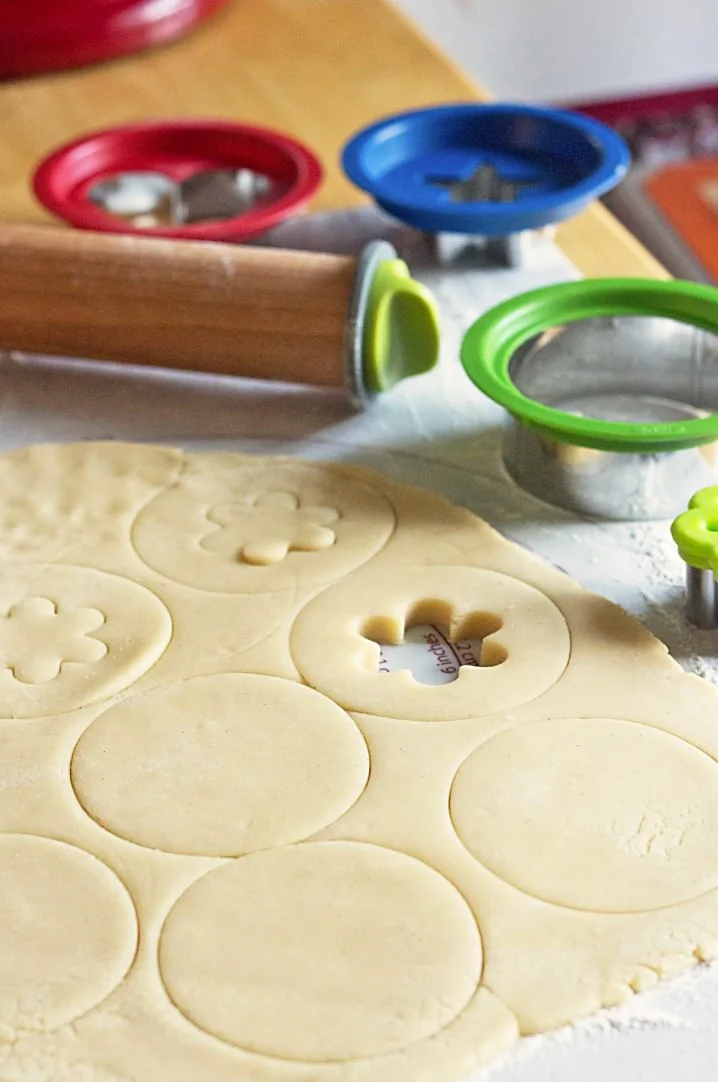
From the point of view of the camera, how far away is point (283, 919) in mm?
632

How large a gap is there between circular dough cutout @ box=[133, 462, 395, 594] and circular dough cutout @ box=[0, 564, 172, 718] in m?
0.04

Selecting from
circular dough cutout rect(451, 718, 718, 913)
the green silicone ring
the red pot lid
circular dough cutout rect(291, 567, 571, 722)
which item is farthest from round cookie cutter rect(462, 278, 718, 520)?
the red pot lid

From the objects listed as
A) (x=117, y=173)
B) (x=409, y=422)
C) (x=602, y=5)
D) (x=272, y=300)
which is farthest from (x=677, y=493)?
(x=602, y=5)

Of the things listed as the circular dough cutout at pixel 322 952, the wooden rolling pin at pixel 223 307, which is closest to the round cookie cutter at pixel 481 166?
the wooden rolling pin at pixel 223 307

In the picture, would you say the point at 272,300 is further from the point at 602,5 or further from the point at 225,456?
the point at 602,5

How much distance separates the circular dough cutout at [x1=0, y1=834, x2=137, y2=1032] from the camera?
1.97 ft

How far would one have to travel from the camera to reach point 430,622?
84 centimetres

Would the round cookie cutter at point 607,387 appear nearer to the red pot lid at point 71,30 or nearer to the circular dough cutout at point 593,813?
the circular dough cutout at point 593,813

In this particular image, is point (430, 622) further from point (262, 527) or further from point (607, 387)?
point (607, 387)

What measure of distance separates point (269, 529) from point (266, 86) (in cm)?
85

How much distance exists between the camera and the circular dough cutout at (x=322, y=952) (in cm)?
58

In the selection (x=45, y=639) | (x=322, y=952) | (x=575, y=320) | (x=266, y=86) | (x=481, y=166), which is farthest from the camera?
(x=266, y=86)

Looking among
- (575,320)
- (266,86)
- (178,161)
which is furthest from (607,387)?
(266,86)

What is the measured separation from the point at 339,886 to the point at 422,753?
0.33ft
